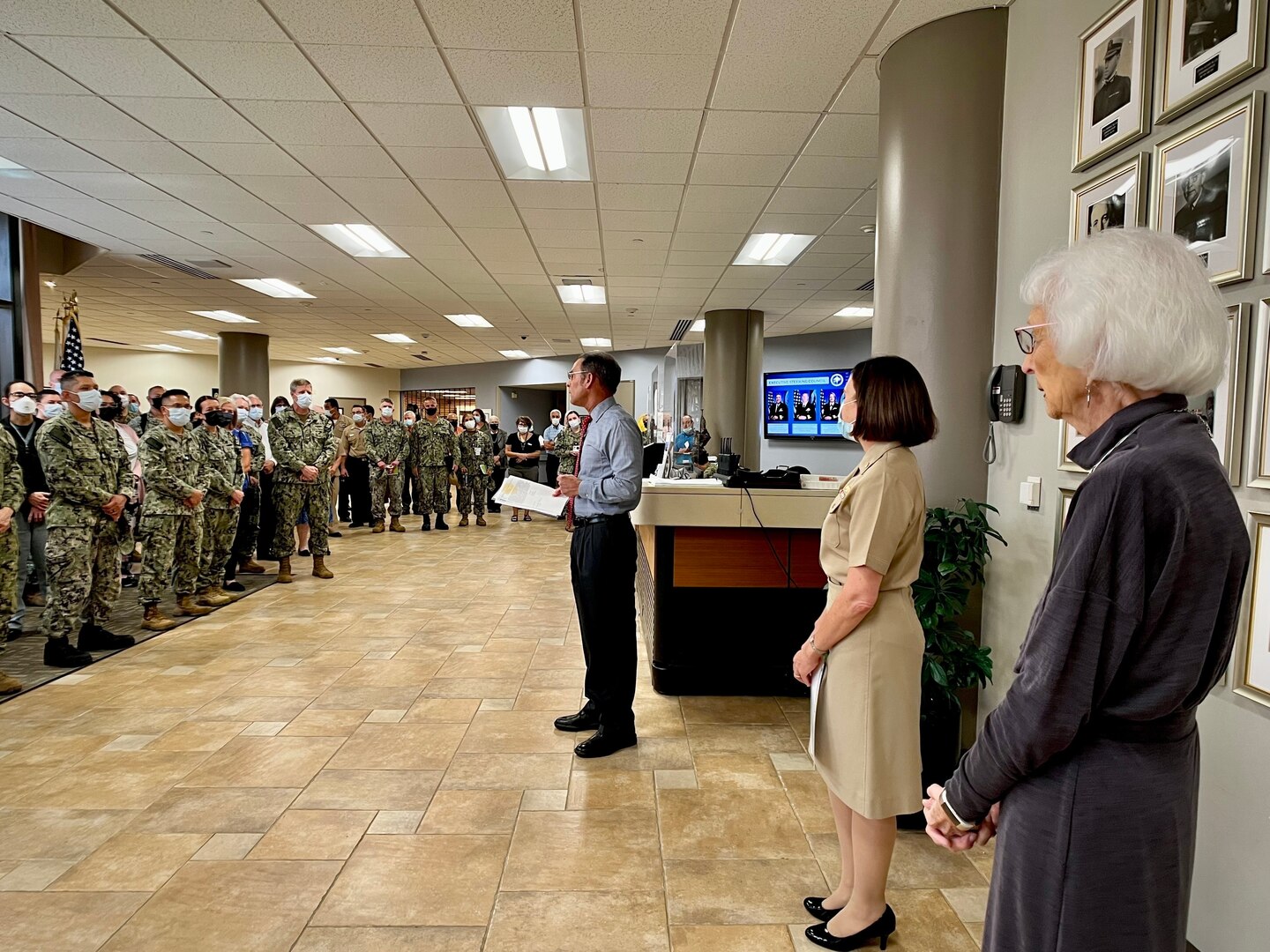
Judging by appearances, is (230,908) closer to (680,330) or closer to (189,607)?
(189,607)

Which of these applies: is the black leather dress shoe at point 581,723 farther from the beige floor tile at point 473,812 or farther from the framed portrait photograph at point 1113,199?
the framed portrait photograph at point 1113,199

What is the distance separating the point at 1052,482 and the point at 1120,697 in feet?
6.08

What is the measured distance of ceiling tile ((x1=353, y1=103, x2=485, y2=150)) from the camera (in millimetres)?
4176

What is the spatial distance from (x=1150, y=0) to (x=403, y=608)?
551 centimetres

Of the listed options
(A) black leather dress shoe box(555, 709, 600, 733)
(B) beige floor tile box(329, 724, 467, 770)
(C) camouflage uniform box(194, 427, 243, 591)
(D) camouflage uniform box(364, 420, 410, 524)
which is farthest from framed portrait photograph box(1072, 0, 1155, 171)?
(D) camouflage uniform box(364, 420, 410, 524)

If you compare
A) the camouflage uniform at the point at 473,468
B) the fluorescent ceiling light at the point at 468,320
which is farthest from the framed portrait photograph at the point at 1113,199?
the fluorescent ceiling light at the point at 468,320

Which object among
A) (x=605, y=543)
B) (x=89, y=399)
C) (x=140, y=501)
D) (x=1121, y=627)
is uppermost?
(x=89, y=399)

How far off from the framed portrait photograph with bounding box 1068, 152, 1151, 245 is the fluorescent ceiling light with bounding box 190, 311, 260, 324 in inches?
488

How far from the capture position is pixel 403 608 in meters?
5.74

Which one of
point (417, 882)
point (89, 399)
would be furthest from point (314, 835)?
point (89, 399)

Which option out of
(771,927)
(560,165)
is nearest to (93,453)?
(560,165)

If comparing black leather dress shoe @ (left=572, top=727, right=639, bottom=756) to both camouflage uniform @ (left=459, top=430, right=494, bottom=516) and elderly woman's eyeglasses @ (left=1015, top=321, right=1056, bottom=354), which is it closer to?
elderly woman's eyeglasses @ (left=1015, top=321, right=1056, bottom=354)

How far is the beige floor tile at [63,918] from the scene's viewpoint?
1944 millimetres

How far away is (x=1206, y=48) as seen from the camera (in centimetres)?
189
